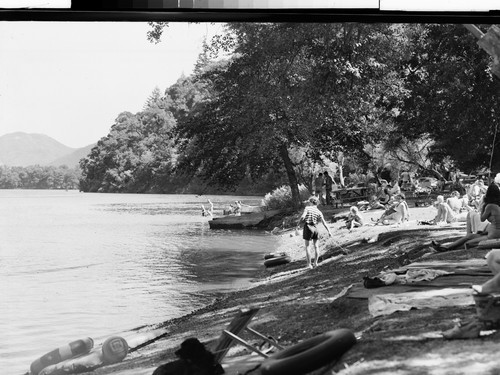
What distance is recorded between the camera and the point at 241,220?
5.05 metres

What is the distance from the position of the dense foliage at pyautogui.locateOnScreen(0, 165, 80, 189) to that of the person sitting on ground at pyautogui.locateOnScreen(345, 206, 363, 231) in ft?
5.73

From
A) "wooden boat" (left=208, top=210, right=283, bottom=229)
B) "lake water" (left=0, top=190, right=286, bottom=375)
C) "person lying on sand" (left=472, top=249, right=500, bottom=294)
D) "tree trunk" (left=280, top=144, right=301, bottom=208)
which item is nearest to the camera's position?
"person lying on sand" (left=472, top=249, right=500, bottom=294)

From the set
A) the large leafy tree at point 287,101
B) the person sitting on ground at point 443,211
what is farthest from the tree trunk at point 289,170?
the person sitting on ground at point 443,211

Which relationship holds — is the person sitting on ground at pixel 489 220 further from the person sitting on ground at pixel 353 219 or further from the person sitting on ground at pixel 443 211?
the person sitting on ground at pixel 353 219

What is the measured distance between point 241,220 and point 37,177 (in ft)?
4.51

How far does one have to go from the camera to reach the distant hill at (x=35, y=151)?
4418 mm

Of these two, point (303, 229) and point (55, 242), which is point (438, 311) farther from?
point (55, 242)

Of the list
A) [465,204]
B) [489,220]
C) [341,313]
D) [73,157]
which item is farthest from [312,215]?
[73,157]

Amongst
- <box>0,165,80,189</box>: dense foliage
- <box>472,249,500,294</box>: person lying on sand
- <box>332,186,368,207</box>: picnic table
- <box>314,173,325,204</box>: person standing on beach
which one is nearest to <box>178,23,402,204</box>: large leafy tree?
<box>314,173,325,204</box>: person standing on beach

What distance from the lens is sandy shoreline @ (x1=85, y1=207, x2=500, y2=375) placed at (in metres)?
3.32

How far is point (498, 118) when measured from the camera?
188 inches

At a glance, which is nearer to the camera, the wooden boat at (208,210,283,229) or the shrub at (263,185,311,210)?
the shrub at (263,185,311,210)

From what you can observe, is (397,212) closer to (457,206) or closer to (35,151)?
(457,206)

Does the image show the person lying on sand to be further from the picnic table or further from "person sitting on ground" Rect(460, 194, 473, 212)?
the picnic table
